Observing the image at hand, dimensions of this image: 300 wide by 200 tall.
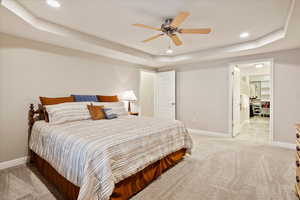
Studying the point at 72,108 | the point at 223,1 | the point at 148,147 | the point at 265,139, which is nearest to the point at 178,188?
the point at 148,147

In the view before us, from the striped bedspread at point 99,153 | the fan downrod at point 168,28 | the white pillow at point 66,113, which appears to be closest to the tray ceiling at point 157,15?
the fan downrod at point 168,28

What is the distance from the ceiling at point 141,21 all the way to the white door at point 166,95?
1.66m

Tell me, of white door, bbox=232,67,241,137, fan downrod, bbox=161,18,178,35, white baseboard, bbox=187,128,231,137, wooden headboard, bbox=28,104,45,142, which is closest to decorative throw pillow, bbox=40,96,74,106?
wooden headboard, bbox=28,104,45,142

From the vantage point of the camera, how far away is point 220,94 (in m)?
4.43

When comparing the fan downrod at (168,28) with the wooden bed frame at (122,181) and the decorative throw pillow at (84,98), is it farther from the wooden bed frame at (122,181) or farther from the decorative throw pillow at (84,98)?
the decorative throw pillow at (84,98)

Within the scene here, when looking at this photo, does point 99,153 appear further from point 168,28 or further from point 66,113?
point 168,28

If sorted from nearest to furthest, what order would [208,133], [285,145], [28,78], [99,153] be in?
[99,153], [28,78], [285,145], [208,133]

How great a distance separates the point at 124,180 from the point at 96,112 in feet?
5.23

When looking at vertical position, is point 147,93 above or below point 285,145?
above

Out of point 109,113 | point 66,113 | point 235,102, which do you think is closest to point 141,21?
point 109,113

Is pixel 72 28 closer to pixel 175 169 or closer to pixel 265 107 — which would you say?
pixel 175 169

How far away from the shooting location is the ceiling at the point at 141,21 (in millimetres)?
2098

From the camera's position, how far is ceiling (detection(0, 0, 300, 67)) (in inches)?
82.6

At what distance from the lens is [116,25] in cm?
274
